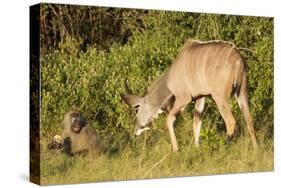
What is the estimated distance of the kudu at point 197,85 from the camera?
8.70 meters

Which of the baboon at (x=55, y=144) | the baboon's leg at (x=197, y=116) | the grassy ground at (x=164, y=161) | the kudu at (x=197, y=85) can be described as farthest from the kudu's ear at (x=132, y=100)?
the baboon at (x=55, y=144)

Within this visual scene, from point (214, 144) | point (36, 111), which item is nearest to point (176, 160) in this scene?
point (214, 144)

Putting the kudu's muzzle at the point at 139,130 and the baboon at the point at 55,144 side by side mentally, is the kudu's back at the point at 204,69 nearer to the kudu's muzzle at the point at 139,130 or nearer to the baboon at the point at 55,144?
the kudu's muzzle at the point at 139,130

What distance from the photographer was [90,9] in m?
8.30

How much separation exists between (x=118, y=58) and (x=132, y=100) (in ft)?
1.55

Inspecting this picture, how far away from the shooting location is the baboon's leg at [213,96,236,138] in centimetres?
895

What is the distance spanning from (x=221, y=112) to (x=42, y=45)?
7.23 feet

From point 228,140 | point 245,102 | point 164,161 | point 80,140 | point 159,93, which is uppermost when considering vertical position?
point 159,93

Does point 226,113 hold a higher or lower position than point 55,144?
higher

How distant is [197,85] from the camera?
348 inches

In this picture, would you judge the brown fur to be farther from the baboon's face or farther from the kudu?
the kudu

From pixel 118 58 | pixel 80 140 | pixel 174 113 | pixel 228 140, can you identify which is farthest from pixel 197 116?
pixel 80 140

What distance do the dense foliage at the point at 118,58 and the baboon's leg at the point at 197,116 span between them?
0.07 meters

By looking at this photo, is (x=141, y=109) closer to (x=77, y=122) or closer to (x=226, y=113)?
(x=77, y=122)
